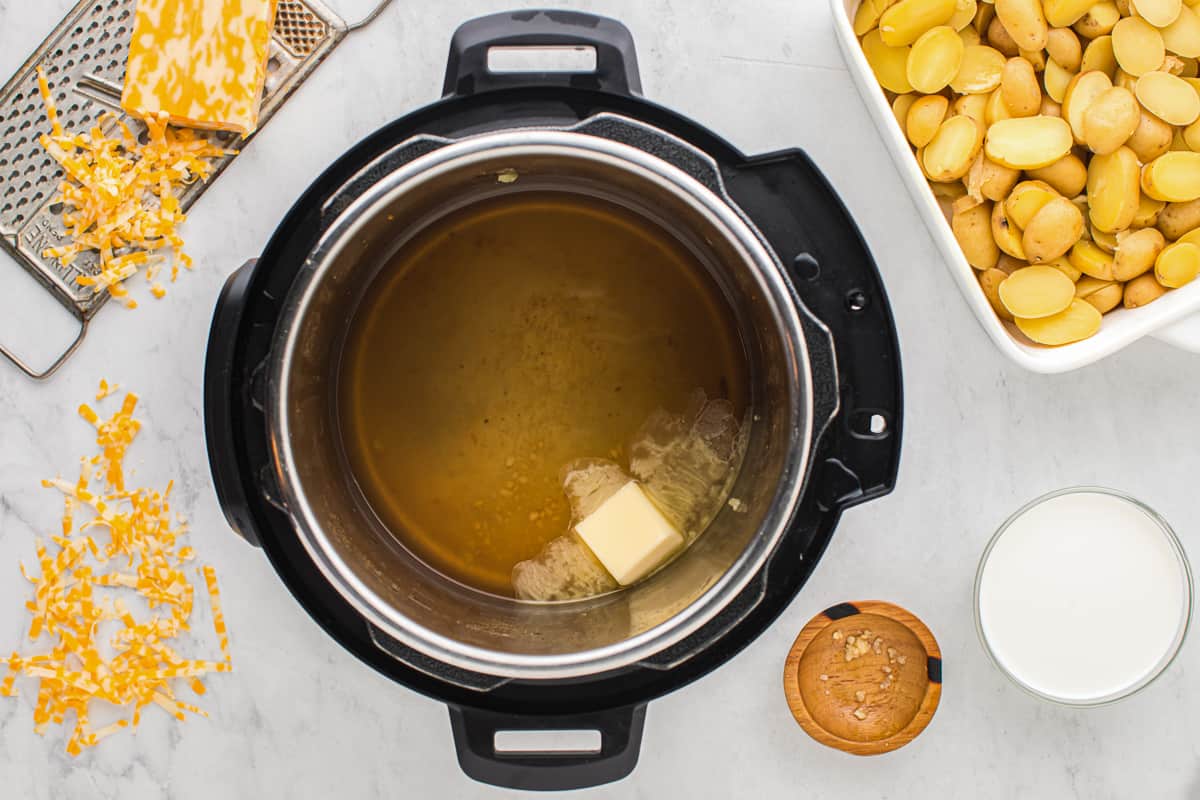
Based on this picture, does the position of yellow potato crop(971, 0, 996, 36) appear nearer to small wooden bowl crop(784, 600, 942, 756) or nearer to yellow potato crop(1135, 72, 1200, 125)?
yellow potato crop(1135, 72, 1200, 125)

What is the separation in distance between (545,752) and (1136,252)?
1.72 ft

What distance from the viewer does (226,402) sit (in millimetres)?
569

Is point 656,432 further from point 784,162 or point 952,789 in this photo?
point 952,789

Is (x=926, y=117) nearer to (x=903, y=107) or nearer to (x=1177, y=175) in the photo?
(x=903, y=107)

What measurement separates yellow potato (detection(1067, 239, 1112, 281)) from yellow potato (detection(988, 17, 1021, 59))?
139 mm

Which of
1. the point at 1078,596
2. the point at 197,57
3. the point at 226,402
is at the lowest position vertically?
the point at 1078,596

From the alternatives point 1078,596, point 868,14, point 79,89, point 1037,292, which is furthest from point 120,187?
point 1078,596

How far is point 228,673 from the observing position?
730 mm

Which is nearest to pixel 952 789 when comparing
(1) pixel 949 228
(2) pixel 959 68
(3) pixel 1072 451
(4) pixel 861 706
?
(4) pixel 861 706

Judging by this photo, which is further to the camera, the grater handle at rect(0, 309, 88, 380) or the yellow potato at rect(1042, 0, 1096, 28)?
the grater handle at rect(0, 309, 88, 380)

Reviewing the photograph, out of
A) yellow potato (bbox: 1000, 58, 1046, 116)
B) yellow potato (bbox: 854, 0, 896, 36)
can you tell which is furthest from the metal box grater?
yellow potato (bbox: 1000, 58, 1046, 116)

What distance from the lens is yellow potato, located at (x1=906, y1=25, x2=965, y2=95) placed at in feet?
2.01

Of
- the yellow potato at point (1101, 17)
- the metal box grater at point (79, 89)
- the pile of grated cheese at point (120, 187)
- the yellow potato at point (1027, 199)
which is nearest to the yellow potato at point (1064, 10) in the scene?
the yellow potato at point (1101, 17)

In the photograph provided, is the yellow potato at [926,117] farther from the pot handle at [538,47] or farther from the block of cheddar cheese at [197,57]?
the block of cheddar cheese at [197,57]
